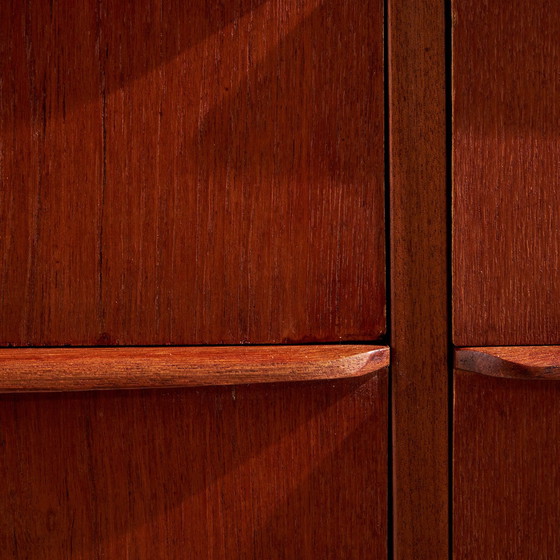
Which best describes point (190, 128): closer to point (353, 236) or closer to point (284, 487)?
point (353, 236)

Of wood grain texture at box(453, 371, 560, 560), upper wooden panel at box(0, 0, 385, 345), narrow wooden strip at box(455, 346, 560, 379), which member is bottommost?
wood grain texture at box(453, 371, 560, 560)

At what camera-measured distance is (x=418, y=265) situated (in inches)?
13.4

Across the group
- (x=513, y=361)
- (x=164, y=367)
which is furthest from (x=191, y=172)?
(x=513, y=361)

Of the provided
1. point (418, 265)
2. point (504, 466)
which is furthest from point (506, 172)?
point (504, 466)

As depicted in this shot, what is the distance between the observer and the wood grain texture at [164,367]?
30cm

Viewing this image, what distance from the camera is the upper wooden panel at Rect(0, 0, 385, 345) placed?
0.32 metres

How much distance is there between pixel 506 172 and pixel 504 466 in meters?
0.20

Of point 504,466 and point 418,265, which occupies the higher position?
point 418,265

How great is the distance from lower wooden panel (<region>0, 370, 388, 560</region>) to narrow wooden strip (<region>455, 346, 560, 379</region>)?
57mm

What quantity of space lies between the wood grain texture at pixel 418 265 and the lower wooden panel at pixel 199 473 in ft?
0.06

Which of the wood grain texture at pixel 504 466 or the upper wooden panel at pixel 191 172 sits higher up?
the upper wooden panel at pixel 191 172

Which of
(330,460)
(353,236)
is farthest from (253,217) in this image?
(330,460)

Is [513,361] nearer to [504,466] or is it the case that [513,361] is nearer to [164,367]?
[504,466]

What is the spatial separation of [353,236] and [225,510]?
8.0 inches
